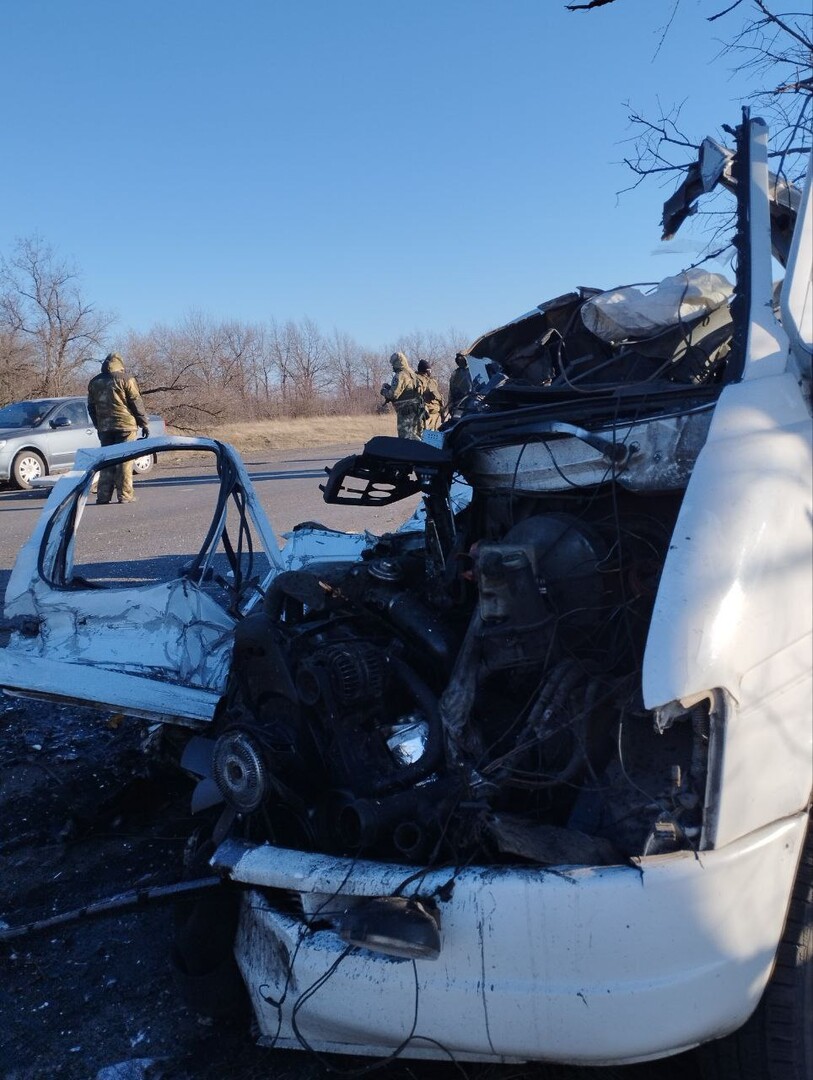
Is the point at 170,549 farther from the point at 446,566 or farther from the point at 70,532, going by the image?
the point at 446,566

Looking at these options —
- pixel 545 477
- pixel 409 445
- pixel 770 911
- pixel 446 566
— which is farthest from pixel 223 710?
pixel 770 911

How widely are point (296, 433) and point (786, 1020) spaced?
2981 cm

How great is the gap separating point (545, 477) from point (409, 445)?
19.4 inches

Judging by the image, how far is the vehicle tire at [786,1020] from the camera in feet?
6.56

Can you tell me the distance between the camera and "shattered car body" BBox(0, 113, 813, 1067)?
1885 mm

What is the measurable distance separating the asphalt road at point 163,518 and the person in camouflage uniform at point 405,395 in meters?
1.88

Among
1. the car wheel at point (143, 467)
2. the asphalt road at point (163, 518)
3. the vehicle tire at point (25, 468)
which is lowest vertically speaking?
the asphalt road at point (163, 518)

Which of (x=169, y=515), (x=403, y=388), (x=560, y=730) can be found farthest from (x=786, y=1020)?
(x=403, y=388)

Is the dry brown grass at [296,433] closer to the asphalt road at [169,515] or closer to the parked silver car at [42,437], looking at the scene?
the parked silver car at [42,437]

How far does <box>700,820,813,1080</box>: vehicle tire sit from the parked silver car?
A: 583 inches

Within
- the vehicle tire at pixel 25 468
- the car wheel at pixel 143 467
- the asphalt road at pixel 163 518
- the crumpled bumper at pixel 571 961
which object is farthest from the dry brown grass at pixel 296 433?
the crumpled bumper at pixel 571 961

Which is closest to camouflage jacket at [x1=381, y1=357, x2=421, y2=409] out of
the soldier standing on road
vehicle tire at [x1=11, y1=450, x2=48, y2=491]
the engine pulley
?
vehicle tire at [x1=11, y1=450, x2=48, y2=491]

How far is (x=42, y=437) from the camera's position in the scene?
1611 centimetres

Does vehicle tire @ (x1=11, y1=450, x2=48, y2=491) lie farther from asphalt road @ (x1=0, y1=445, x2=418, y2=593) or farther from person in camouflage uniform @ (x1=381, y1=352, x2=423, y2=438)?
person in camouflage uniform @ (x1=381, y1=352, x2=423, y2=438)
